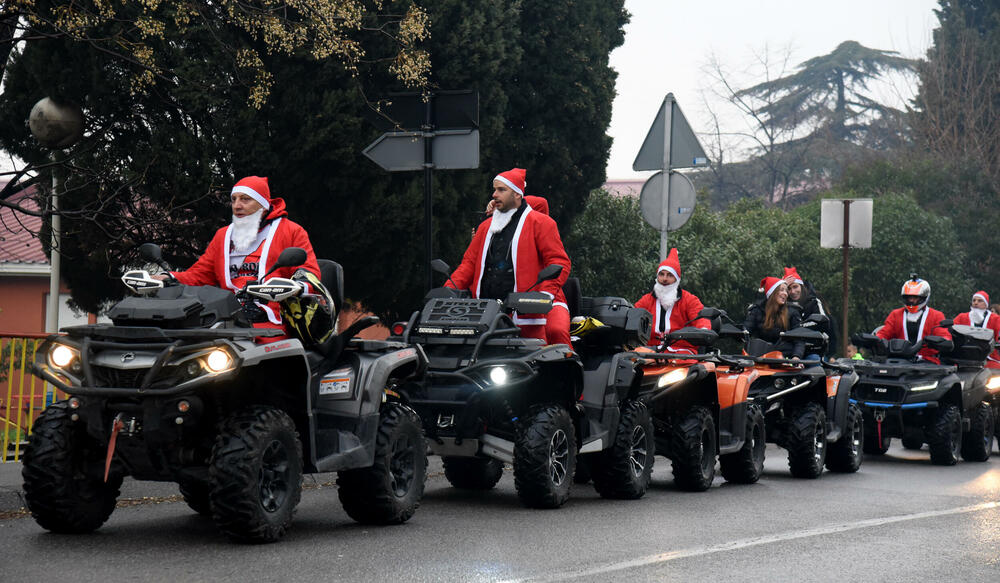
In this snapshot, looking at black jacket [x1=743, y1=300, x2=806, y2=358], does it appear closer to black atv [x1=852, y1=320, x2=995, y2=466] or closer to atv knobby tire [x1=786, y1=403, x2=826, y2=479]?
atv knobby tire [x1=786, y1=403, x2=826, y2=479]

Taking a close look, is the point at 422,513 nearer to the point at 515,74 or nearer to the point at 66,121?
the point at 66,121

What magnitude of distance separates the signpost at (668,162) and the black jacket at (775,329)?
139 cm

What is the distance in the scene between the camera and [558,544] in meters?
8.43

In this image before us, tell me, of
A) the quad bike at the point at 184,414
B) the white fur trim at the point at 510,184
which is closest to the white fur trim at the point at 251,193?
the quad bike at the point at 184,414

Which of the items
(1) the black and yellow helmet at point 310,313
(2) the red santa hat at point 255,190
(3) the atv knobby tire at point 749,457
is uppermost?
(2) the red santa hat at point 255,190

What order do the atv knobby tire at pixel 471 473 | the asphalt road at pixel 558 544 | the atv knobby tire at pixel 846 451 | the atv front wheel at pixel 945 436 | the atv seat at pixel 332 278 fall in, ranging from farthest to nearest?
the atv front wheel at pixel 945 436
the atv knobby tire at pixel 846 451
the atv knobby tire at pixel 471 473
the atv seat at pixel 332 278
the asphalt road at pixel 558 544

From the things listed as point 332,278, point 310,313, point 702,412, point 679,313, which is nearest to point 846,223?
point 679,313

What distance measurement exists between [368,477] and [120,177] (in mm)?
8447

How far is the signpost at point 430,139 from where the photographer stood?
13.2m

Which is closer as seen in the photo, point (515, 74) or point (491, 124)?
point (491, 124)

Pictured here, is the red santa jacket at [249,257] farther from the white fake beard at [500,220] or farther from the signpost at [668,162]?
the signpost at [668,162]

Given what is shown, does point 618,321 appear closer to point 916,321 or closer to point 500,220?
point 500,220

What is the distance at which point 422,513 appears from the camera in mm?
9977

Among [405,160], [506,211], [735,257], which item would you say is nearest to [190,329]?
[506,211]
